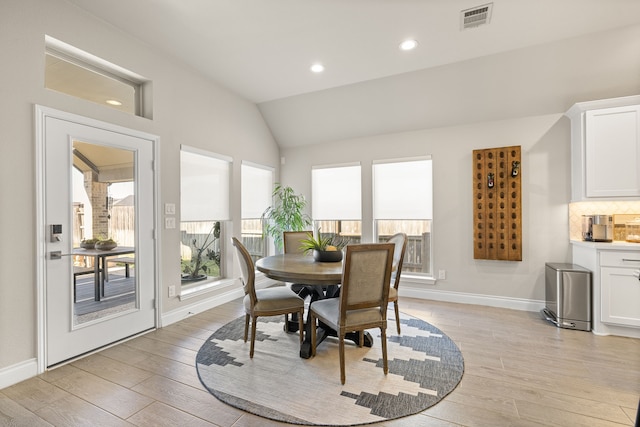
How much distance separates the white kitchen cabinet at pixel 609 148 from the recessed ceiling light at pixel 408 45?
2.00 m

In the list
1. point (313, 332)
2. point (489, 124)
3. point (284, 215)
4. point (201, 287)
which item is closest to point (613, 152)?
point (489, 124)

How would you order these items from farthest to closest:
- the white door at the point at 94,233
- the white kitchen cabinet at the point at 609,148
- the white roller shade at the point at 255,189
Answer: the white roller shade at the point at 255,189, the white kitchen cabinet at the point at 609,148, the white door at the point at 94,233

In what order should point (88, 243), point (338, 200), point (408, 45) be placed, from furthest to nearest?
point (338, 200)
point (408, 45)
point (88, 243)

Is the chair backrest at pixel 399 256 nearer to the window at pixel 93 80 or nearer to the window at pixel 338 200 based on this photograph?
the window at pixel 338 200

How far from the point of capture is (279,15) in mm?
2713

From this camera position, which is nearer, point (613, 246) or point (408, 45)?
point (613, 246)

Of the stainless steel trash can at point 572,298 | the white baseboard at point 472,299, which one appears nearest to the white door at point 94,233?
the white baseboard at point 472,299

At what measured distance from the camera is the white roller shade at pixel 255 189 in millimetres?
4801

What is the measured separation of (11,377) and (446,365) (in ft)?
11.1

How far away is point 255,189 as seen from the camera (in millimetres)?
5066

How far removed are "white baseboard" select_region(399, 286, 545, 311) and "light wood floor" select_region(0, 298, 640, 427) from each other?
0.75 m

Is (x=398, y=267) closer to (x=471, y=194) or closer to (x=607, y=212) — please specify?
(x=471, y=194)

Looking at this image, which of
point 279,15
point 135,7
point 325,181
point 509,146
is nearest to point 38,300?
point 135,7

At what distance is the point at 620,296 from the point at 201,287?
4.80m
